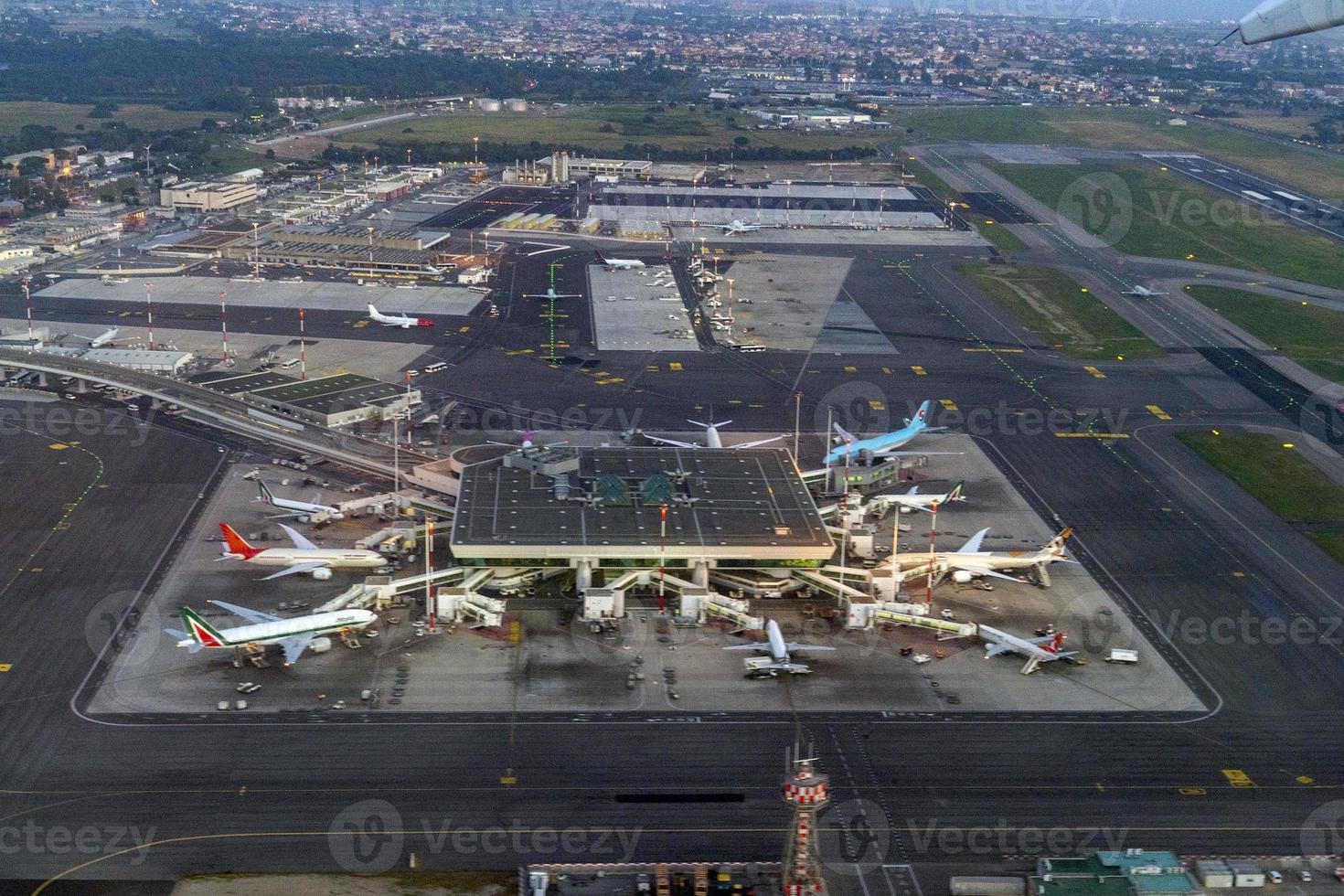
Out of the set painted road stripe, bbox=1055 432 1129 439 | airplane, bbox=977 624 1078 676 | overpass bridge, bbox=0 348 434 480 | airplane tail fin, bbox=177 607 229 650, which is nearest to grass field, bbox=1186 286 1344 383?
Answer: painted road stripe, bbox=1055 432 1129 439

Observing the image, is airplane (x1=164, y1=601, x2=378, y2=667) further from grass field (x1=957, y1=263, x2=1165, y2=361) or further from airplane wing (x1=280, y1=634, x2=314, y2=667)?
grass field (x1=957, y1=263, x2=1165, y2=361)

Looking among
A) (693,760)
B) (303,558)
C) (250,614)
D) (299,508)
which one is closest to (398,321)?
(299,508)

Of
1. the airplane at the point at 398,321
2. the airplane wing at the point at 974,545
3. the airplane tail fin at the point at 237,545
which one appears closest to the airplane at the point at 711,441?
the airplane wing at the point at 974,545

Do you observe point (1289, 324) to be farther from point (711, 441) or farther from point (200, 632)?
point (200, 632)

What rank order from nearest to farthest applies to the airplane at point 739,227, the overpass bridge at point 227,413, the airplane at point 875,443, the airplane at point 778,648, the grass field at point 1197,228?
the airplane at point 778,648, the overpass bridge at point 227,413, the airplane at point 875,443, the grass field at point 1197,228, the airplane at point 739,227

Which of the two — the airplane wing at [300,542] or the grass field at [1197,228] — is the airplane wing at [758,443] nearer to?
the airplane wing at [300,542]

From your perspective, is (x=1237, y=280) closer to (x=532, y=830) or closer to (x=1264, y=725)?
(x=1264, y=725)

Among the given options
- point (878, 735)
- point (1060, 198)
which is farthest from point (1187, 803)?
point (1060, 198)

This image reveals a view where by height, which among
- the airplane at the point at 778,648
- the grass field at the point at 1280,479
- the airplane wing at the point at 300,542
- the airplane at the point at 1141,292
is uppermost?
the airplane at the point at 1141,292
